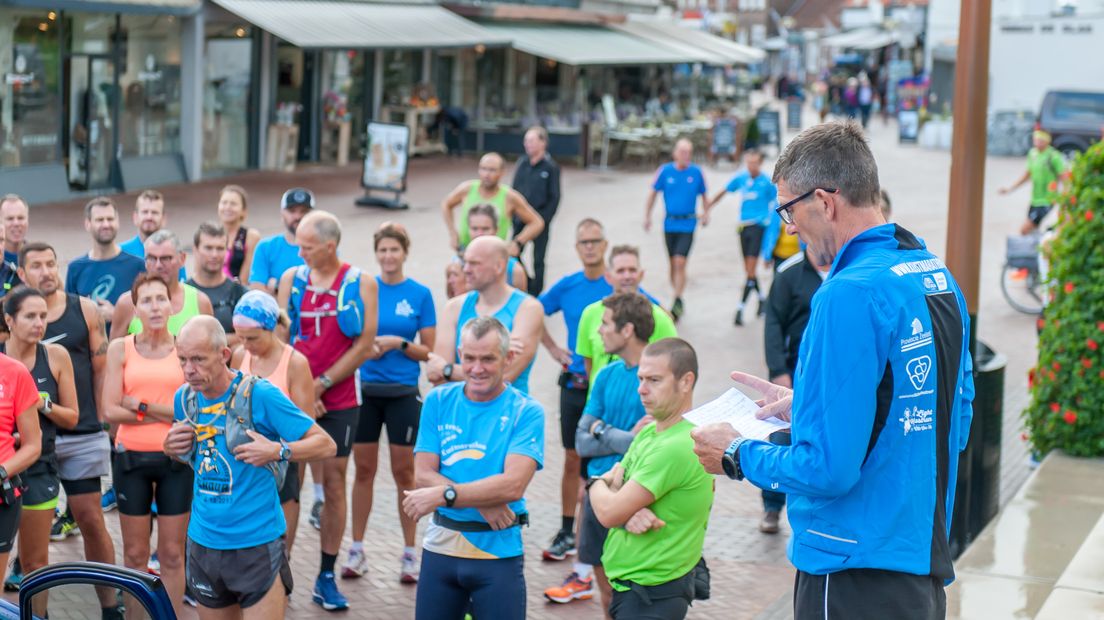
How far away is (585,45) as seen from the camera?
114 ft

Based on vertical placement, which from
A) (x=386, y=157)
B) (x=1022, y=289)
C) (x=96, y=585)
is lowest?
(x=96, y=585)

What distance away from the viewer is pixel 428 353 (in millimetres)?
8000

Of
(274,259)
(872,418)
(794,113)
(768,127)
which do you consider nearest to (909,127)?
(794,113)

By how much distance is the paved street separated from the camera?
7.77 meters

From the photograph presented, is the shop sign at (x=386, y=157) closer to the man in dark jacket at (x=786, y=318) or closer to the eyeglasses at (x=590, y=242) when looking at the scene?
the eyeglasses at (x=590, y=242)

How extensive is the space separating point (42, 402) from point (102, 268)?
2.22 metres

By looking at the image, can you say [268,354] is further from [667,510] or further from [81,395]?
[667,510]

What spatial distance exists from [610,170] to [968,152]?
23.5m

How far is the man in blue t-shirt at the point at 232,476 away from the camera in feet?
18.7

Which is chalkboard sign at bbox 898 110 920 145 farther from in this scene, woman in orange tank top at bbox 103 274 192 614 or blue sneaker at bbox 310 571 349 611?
woman in orange tank top at bbox 103 274 192 614

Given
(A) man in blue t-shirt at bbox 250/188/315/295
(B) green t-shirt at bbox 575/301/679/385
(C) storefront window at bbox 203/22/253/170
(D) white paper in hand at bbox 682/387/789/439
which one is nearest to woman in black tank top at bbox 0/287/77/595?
(A) man in blue t-shirt at bbox 250/188/315/295

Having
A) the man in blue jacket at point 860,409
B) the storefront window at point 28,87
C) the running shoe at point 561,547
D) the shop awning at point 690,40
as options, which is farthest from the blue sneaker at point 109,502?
the shop awning at point 690,40

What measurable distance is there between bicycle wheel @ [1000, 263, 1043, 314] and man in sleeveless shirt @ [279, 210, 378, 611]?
34.7ft

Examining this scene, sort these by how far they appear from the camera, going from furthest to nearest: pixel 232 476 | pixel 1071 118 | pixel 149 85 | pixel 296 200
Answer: pixel 1071 118, pixel 149 85, pixel 296 200, pixel 232 476
